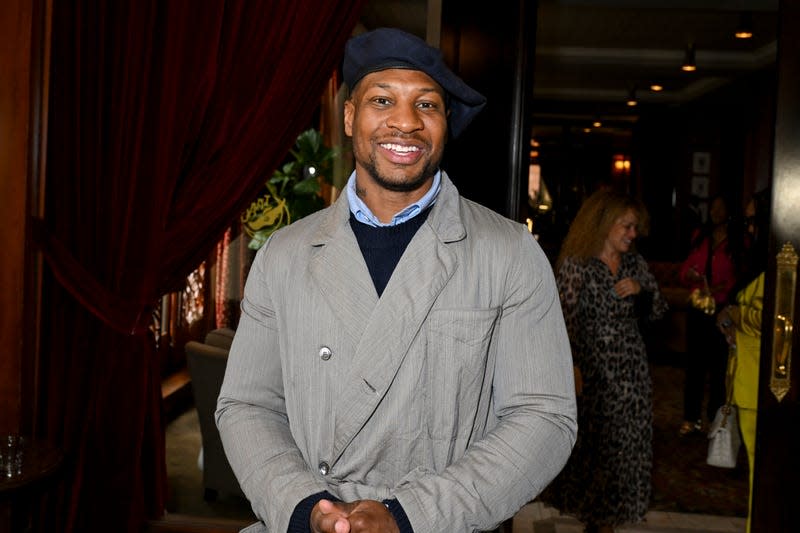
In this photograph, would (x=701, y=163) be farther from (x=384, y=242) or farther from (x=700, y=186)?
(x=384, y=242)

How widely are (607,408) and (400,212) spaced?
2.33m

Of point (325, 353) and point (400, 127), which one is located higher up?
point (400, 127)

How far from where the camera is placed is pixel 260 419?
157cm

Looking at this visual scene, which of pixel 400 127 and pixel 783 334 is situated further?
pixel 783 334

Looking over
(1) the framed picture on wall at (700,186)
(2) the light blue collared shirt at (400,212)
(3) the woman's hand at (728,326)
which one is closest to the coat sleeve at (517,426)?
(2) the light blue collared shirt at (400,212)

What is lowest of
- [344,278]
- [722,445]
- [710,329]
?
[722,445]

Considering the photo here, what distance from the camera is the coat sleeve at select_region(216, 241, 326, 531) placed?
145 centimetres

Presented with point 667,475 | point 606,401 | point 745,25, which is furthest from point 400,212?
point 745,25

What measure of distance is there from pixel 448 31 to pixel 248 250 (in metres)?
1.04

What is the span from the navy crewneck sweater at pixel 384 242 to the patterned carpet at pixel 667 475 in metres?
1.80

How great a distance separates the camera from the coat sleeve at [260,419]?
1450 mm

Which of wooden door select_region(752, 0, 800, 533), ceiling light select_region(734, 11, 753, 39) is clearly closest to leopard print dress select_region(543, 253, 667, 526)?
wooden door select_region(752, 0, 800, 533)

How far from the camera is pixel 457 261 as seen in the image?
1.53 m

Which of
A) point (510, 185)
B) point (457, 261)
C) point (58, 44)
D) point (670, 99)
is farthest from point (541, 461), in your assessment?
point (670, 99)
